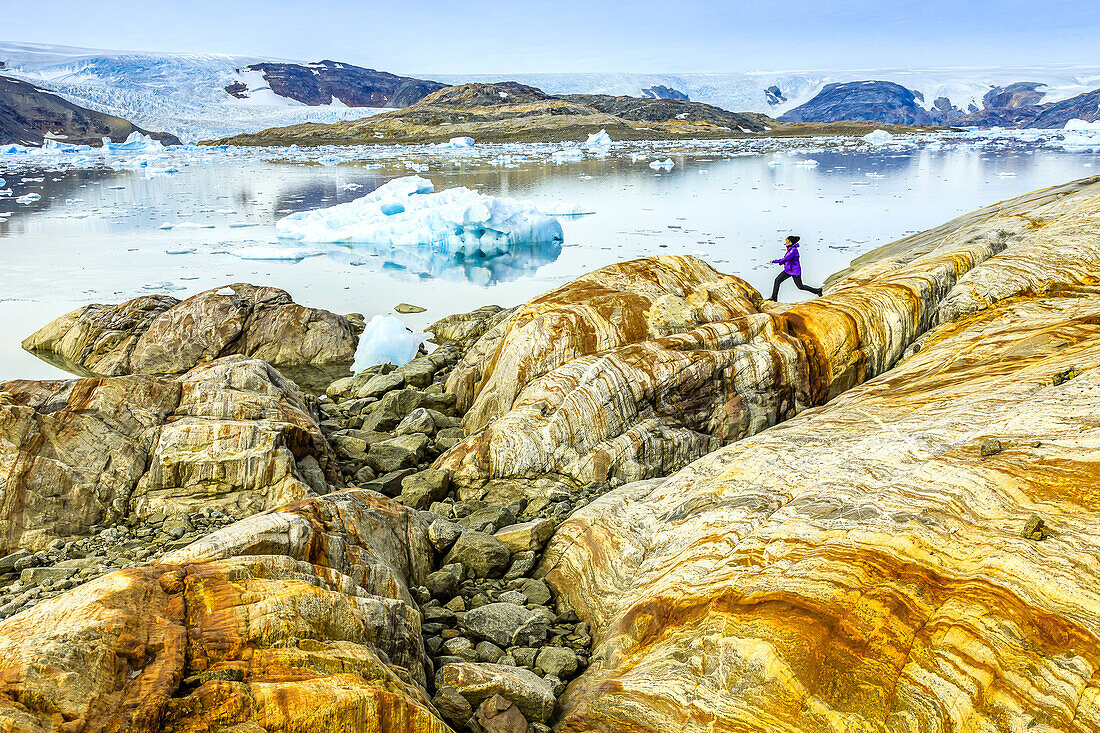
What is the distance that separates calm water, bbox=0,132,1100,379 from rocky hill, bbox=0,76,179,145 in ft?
150

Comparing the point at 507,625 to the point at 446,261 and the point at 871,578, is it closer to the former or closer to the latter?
the point at 871,578

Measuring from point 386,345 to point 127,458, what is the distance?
5.72 meters

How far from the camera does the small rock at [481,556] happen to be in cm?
513

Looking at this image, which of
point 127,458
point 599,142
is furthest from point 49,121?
point 127,458

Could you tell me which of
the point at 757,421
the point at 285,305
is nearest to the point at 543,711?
the point at 757,421

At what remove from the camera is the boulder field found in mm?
2934

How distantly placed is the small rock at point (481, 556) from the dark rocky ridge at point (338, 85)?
152 m

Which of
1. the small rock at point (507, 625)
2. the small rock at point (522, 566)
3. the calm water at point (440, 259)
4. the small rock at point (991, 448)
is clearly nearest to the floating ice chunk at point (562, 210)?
the calm water at point (440, 259)

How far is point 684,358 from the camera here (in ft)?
22.8

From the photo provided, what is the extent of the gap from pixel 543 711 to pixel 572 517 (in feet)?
6.25

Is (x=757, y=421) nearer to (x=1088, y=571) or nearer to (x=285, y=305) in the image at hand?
(x=1088, y=571)

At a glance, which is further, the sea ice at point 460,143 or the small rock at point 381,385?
the sea ice at point 460,143

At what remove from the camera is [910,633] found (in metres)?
3.21

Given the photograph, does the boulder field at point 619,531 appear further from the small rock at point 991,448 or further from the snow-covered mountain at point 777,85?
the snow-covered mountain at point 777,85
